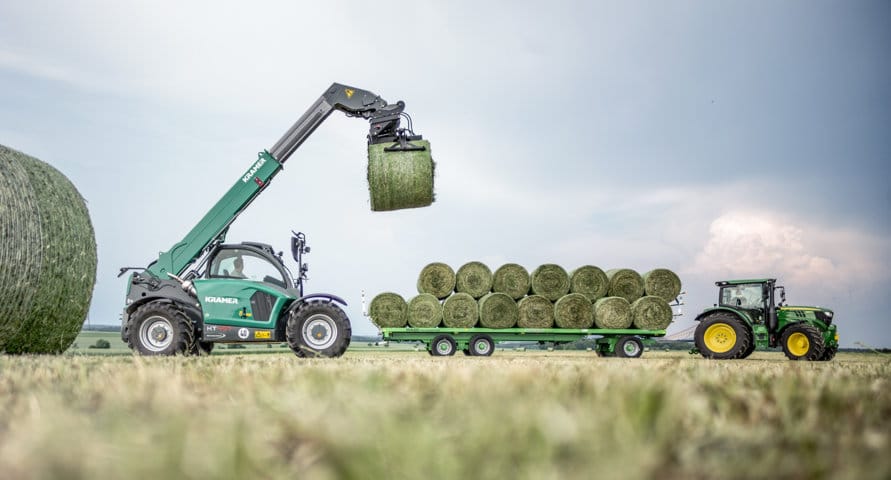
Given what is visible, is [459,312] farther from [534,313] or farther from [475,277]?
[534,313]

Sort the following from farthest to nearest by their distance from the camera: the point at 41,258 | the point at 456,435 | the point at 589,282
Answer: the point at 589,282 → the point at 41,258 → the point at 456,435

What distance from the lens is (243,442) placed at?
3.78ft

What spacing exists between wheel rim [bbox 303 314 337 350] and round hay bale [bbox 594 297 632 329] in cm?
626

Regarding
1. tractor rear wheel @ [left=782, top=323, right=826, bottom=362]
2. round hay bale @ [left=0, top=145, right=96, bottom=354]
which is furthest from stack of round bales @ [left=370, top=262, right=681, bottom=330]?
round hay bale @ [left=0, top=145, right=96, bottom=354]

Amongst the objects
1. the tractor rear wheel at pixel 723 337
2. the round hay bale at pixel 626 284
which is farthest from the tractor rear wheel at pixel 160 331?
the tractor rear wheel at pixel 723 337

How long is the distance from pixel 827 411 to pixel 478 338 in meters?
10.6

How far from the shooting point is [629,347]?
1272 cm

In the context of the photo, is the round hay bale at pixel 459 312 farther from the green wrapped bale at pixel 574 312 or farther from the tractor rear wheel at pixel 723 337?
the tractor rear wheel at pixel 723 337

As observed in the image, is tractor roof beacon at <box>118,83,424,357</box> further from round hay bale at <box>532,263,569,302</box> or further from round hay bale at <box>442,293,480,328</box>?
round hay bale at <box>532,263,569,302</box>

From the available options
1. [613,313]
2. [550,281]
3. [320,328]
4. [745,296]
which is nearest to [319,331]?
[320,328]

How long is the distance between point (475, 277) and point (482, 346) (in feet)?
4.59

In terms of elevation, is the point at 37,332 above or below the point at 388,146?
below

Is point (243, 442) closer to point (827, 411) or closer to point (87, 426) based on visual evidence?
point (87, 426)

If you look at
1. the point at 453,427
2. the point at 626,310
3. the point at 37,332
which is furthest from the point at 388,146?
the point at 453,427
